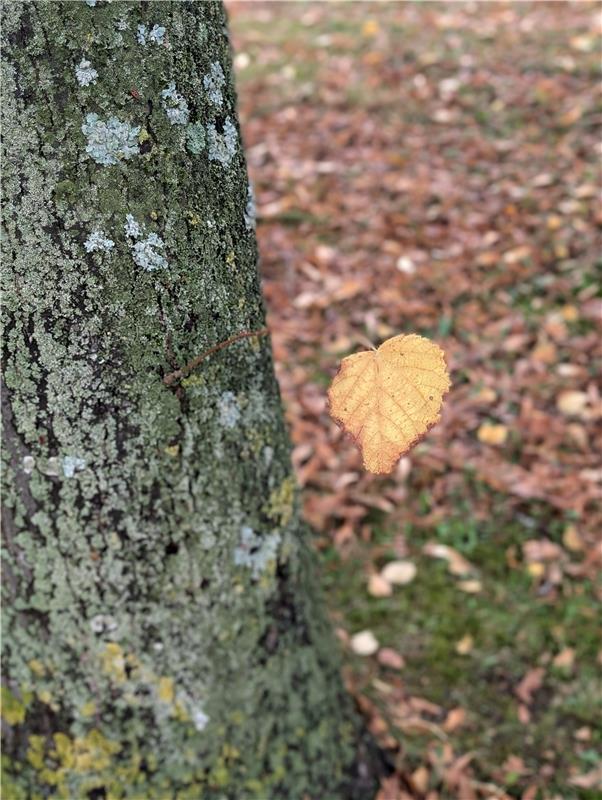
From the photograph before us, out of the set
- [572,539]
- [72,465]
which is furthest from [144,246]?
[572,539]

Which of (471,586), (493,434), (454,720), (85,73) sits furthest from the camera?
(493,434)

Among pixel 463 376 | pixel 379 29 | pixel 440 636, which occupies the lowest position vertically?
pixel 440 636

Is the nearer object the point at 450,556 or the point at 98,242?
the point at 98,242

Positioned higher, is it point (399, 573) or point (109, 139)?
point (109, 139)

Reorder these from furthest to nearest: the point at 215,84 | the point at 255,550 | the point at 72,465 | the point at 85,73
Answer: the point at 255,550, the point at 72,465, the point at 215,84, the point at 85,73

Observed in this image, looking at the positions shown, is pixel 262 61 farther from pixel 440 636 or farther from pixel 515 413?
pixel 440 636

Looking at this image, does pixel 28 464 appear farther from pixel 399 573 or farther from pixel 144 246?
pixel 399 573

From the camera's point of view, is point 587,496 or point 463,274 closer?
point 587,496

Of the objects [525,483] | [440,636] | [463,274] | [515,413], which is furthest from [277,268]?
[440,636]

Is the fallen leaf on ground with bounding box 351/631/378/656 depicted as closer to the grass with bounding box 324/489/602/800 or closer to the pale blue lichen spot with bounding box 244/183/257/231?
the grass with bounding box 324/489/602/800
